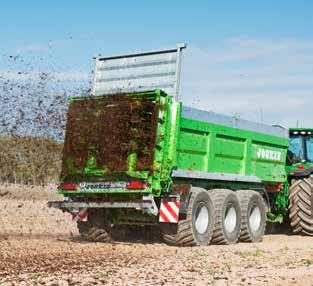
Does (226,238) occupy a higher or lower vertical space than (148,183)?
lower

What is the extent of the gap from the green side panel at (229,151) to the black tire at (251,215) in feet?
1.45

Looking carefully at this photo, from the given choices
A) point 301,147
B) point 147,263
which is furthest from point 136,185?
point 301,147

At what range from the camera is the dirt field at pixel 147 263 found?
650cm

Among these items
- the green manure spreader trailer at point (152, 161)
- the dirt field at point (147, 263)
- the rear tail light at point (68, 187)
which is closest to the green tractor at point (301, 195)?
the dirt field at point (147, 263)

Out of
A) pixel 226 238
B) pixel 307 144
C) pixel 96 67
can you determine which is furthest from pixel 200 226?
pixel 307 144

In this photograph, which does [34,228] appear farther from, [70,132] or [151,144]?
[151,144]

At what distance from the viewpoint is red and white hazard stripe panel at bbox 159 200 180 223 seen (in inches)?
383

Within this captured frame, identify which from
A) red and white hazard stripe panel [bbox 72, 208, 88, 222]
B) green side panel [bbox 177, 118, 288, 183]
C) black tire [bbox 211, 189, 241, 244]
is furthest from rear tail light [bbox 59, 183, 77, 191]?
black tire [bbox 211, 189, 241, 244]

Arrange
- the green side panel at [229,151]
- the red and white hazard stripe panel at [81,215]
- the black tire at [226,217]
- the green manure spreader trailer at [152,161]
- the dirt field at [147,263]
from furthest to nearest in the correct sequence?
1. the black tire at [226,217]
2. the red and white hazard stripe panel at [81,215]
3. the green side panel at [229,151]
4. the green manure spreader trailer at [152,161]
5. the dirt field at [147,263]

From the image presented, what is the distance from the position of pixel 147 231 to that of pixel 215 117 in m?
2.66

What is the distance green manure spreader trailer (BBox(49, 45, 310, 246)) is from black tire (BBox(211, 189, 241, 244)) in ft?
0.06

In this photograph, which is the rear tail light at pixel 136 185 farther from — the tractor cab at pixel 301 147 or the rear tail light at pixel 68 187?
the tractor cab at pixel 301 147

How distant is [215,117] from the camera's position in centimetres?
1088

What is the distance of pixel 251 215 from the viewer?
11961 millimetres
